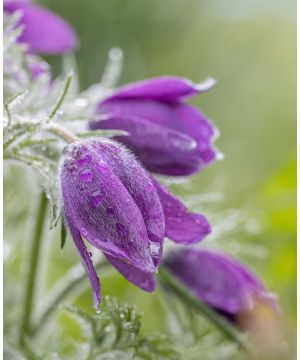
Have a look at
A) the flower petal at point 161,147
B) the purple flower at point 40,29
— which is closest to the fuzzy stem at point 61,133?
the flower petal at point 161,147

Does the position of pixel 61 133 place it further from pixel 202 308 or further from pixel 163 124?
pixel 202 308

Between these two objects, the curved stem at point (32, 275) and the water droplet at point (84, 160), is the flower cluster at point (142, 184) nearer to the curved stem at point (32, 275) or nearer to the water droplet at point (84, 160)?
the water droplet at point (84, 160)

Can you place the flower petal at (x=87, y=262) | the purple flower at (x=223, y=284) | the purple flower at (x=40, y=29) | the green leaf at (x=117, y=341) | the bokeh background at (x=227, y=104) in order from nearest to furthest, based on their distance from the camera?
the flower petal at (x=87, y=262), the green leaf at (x=117, y=341), the purple flower at (x=223, y=284), the purple flower at (x=40, y=29), the bokeh background at (x=227, y=104)

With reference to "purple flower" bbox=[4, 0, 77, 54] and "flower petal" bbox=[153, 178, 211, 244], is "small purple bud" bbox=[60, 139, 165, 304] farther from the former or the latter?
"purple flower" bbox=[4, 0, 77, 54]

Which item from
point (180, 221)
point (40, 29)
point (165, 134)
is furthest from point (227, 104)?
point (180, 221)

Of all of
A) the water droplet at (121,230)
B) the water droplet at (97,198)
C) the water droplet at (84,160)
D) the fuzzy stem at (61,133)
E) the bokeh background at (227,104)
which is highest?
the fuzzy stem at (61,133)

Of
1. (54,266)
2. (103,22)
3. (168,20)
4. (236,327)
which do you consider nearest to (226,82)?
(168,20)
